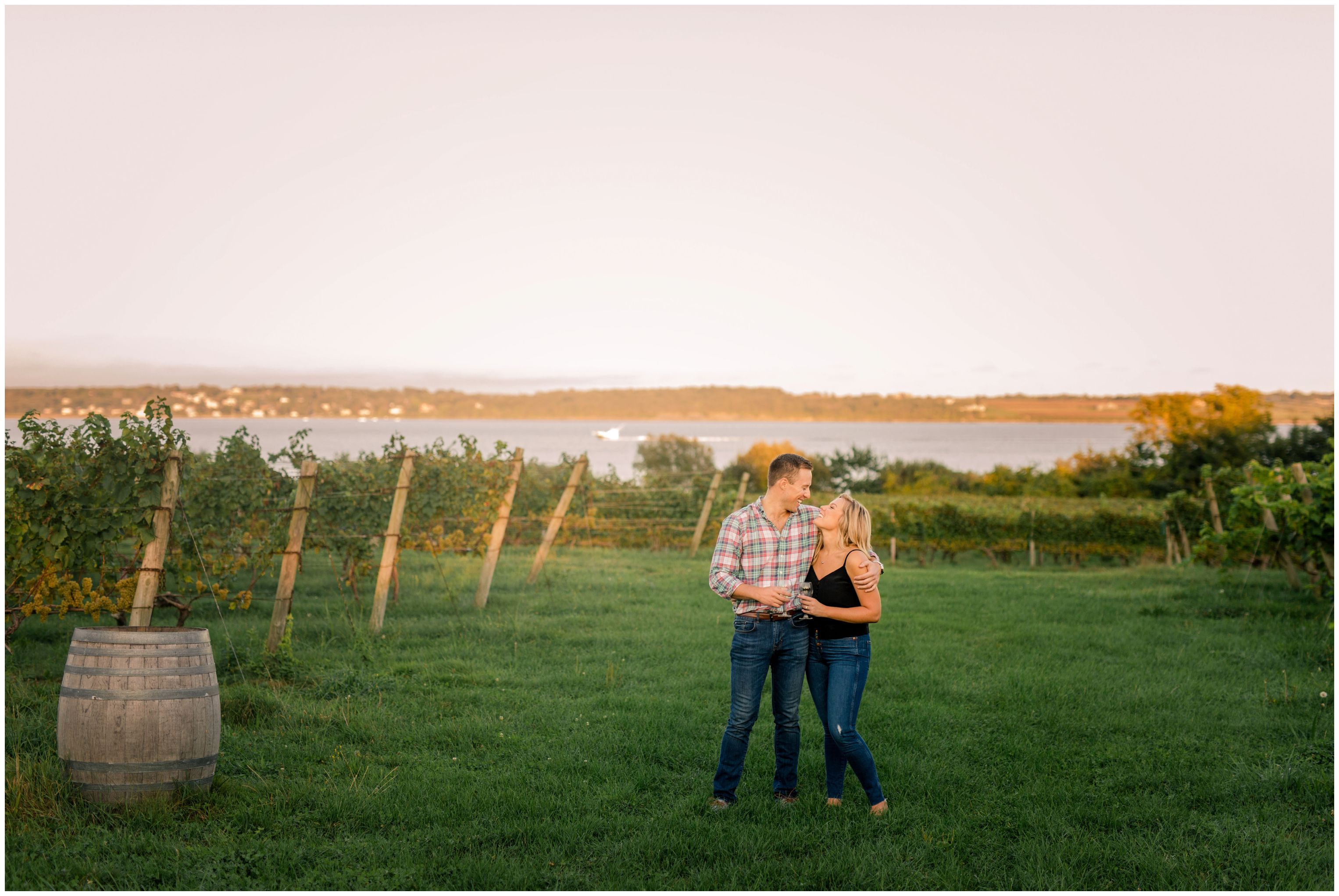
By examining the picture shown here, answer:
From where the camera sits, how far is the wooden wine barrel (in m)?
4.52

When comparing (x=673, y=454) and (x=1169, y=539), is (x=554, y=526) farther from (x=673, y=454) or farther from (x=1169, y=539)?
(x=673, y=454)

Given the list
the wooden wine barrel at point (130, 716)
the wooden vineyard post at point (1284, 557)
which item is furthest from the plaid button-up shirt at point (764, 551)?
the wooden vineyard post at point (1284, 557)

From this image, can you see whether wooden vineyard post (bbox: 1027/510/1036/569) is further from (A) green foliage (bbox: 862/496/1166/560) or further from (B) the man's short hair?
(B) the man's short hair

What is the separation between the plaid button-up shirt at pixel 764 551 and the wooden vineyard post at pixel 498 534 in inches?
252

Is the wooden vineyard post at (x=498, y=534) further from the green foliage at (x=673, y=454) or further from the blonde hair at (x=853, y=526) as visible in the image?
the green foliage at (x=673, y=454)

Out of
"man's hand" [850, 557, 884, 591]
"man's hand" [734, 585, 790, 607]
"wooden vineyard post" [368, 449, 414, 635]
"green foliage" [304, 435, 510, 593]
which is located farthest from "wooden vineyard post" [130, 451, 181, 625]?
"man's hand" [850, 557, 884, 591]

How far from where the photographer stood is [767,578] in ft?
15.6

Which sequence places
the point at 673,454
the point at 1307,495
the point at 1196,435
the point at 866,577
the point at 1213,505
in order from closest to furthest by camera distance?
the point at 866,577, the point at 1307,495, the point at 1213,505, the point at 1196,435, the point at 673,454

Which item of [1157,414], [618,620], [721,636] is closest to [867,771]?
[721,636]

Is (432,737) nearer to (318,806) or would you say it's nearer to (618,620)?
(318,806)

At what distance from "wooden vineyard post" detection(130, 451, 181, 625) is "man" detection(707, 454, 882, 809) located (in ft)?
13.0

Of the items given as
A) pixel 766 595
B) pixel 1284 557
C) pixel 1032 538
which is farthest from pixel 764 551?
pixel 1032 538

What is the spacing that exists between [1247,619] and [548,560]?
987 centimetres

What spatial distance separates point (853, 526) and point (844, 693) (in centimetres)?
79
